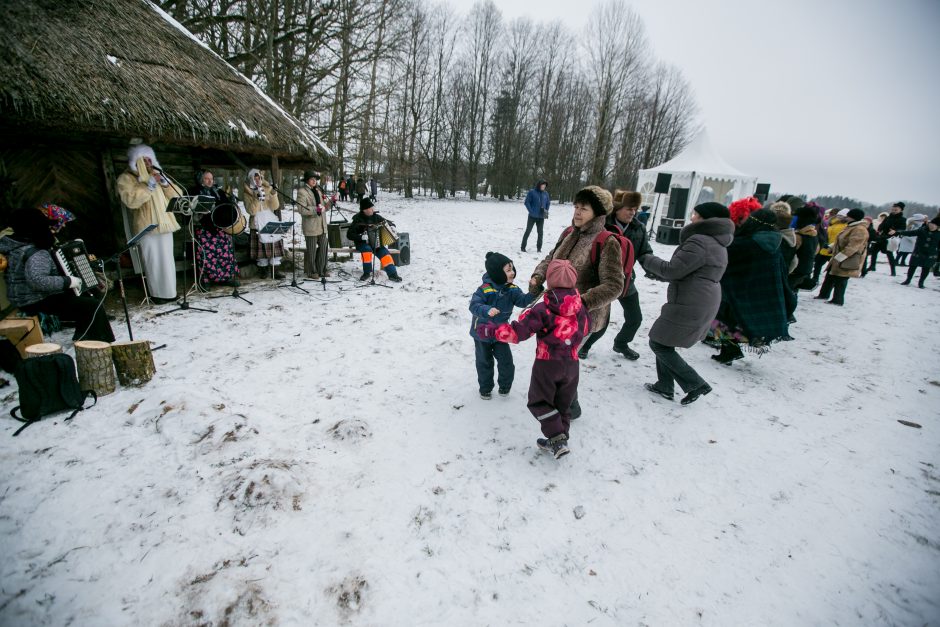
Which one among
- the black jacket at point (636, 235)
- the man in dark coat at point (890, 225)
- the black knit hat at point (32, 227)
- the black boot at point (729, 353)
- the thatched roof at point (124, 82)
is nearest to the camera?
the black knit hat at point (32, 227)

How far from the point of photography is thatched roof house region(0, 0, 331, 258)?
4.59 metres

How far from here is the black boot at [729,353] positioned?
16.1ft

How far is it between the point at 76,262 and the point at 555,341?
4666 mm

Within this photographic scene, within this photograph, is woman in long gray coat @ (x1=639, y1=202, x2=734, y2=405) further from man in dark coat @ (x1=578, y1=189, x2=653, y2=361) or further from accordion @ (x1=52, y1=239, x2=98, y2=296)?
accordion @ (x1=52, y1=239, x2=98, y2=296)

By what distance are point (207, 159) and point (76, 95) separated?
328 cm

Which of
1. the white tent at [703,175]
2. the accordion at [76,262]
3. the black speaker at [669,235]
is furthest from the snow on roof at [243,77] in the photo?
the white tent at [703,175]

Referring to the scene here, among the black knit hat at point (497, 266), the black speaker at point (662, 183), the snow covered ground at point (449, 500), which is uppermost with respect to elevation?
the black speaker at point (662, 183)

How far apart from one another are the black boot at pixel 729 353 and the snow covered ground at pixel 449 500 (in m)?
0.35

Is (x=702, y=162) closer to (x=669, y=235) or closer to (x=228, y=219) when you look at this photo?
(x=669, y=235)

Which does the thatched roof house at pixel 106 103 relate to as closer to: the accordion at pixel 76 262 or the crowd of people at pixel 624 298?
the accordion at pixel 76 262

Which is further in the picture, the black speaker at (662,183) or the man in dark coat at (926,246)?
the black speaker at (662,183)

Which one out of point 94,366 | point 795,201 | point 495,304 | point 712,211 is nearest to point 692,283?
point 712,211

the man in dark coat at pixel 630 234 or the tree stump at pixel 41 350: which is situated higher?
the man in dark coat at pixel 630 234

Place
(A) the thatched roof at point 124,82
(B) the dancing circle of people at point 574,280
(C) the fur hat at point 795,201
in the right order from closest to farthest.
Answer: (B) the dancing circle of people at point 574,280 < (A) the thatched roof at point 124,82 < (C) the fur hat at point 795,201
